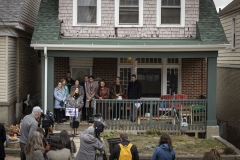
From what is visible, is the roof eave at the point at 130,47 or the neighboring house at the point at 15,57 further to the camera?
the neighboring house at the point at 15,57

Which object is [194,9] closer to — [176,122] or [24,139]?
[176,122]

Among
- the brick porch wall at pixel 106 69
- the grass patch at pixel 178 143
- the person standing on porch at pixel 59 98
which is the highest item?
the brick porch wall at pixel 106 69

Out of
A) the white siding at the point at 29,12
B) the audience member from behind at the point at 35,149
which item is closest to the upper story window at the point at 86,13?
the white siding at the point at 29,12

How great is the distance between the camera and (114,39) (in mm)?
16859

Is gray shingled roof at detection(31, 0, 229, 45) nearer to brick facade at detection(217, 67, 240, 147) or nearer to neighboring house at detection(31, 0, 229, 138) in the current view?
neighboring house at detection(31, 0, 229, 138)

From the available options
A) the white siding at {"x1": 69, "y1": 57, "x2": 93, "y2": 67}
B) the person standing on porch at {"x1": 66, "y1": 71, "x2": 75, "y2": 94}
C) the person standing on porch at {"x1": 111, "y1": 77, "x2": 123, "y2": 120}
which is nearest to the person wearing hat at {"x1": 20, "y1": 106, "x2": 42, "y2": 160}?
the person standing on porch at {"x1": 66, "y1": 71, "x2": 75, "y2": 94}

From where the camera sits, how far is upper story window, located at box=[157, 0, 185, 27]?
17062mm

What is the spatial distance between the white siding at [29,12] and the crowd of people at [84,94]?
137 inches

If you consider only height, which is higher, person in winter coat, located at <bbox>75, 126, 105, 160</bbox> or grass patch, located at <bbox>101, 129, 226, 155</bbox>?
person in winter coat, located at <bbox>75, 126, 105, 160</bbox>

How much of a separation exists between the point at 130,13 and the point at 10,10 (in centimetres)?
461

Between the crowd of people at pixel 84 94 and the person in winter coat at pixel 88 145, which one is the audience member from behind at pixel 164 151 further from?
the crowd of people at pixel 84 94

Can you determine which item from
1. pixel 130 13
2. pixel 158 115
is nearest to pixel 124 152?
pixel 158 115

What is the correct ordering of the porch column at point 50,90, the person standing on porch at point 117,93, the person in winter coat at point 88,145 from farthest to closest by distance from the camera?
the person standing on porch at point 117,93 < the porch column at point 50,90 < the person in winter coat at point 88,145

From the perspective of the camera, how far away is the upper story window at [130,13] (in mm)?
17000
